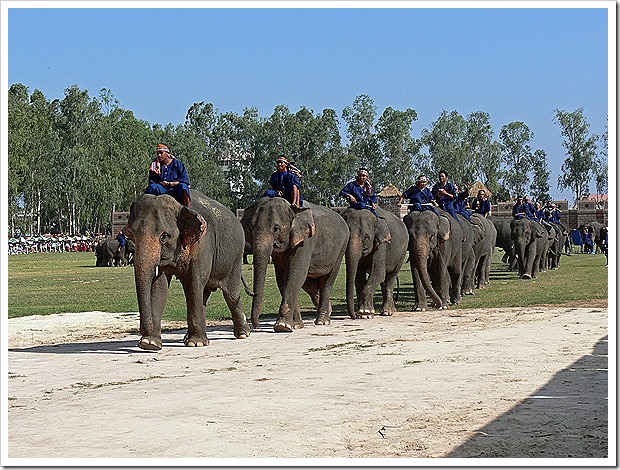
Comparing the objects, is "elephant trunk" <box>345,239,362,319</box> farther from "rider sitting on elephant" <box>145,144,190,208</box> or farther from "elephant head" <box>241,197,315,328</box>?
"rider sitting on elephant" <box>145,144,190,208</box>

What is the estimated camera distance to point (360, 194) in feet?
61.0

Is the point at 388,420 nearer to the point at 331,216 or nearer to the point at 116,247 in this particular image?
the point at 331,216

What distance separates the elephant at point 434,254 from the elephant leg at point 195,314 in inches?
268

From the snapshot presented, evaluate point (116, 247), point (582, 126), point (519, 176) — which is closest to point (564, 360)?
point (116, 247)

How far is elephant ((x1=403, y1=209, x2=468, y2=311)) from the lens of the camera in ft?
64.7

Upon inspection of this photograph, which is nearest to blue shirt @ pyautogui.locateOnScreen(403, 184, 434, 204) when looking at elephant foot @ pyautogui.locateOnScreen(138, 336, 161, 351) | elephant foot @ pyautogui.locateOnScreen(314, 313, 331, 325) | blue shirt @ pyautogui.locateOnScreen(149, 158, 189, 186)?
elephant foot @ pyautogui.locateOnScreen(314, 313, 331, 325)

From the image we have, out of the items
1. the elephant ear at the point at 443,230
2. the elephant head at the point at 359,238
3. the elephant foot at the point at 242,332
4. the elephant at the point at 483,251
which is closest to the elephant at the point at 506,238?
the elephant at the point at 483,251

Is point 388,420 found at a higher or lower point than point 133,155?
lower

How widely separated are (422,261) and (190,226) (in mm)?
7756

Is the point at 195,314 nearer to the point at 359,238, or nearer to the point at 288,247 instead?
the point at 288,247

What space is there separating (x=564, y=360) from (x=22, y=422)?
19.7ft

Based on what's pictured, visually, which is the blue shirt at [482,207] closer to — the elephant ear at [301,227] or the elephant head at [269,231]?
the elephant ear at [301,227]

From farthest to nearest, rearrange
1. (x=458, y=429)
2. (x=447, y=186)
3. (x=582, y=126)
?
1. (x=582, y=126)
2. (x=447, y=186)
3. (x=458, y=429)

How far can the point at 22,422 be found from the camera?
27.4 feet
